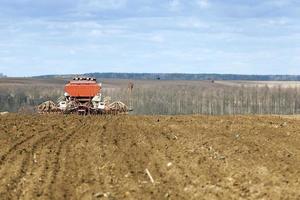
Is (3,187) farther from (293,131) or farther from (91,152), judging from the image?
(293,131)

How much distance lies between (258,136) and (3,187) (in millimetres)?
12412

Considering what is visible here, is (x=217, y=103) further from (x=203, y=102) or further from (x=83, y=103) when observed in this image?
(x=83, y=103)

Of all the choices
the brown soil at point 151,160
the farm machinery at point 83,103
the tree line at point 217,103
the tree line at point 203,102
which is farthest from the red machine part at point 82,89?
the tree line at point 203,102

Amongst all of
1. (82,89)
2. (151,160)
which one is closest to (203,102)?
(82,89)

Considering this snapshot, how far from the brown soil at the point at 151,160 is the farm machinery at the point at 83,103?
12815 millimetres

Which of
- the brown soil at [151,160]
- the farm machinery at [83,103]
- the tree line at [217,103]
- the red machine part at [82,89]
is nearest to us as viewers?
the brown soil at [151,160]

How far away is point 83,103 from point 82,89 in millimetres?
1067

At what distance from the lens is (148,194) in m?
13.3

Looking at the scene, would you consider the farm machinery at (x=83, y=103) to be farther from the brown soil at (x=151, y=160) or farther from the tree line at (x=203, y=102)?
the tree line at (x=203, y=102)

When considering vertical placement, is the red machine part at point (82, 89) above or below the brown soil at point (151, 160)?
above

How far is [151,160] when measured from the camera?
701 inches

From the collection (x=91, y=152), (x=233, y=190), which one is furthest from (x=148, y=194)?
(x=91, y=152)

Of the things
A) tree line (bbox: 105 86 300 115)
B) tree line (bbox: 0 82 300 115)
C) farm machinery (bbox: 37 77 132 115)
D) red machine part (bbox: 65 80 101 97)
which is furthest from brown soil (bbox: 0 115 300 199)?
tree line (bbox: 0 82 300 115)

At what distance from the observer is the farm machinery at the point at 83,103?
41.9 m
